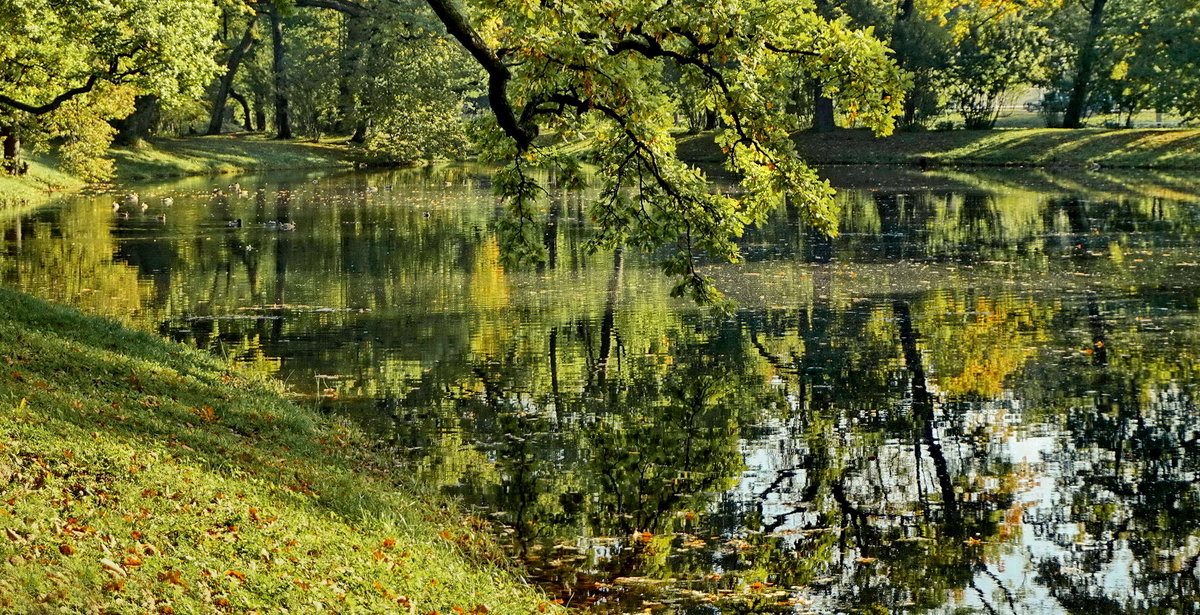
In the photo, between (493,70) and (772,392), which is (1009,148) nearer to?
(772,392)

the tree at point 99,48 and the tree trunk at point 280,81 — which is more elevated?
the tree trunk at point 280,81

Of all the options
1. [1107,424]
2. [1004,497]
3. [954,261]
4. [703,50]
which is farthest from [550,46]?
[954,261]

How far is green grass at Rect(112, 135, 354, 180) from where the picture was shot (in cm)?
6066

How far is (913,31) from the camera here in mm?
66000

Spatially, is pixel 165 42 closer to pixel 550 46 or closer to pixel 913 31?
pixel 550 46

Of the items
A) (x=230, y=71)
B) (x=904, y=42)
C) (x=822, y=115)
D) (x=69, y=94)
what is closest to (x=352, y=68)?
(x=230, y=71)

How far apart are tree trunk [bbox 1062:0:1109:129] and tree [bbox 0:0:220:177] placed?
42.7 m

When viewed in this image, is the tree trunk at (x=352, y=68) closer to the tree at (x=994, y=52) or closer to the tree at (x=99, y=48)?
the tree at (x=994, y=52)

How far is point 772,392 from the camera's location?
48.5 feet

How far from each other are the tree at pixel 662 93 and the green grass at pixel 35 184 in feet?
115

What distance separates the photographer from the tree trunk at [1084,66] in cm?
6150

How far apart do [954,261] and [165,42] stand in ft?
61.3

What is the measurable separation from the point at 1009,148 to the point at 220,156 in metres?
39.9

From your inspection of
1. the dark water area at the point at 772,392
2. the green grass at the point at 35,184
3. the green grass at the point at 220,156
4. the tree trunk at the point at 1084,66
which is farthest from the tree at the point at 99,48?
the tree trunk at the point at 1084,66
